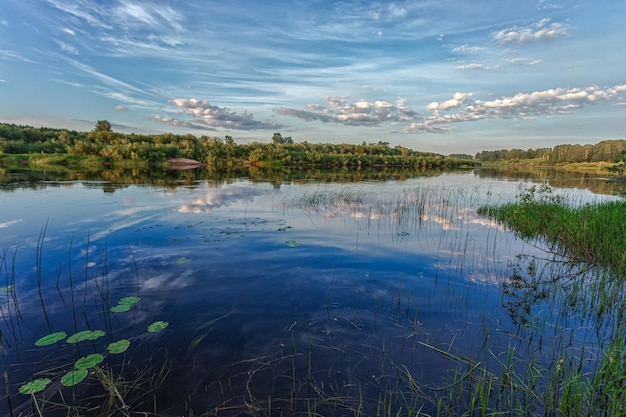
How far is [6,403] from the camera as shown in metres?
3.12

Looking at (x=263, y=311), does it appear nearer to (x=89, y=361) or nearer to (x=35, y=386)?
(x=89, y=361)

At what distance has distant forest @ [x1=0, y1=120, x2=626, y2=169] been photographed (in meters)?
54.2

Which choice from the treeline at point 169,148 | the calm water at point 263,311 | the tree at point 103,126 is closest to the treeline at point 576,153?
the treeline at point 169,148

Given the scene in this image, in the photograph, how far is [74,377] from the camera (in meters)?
3.37

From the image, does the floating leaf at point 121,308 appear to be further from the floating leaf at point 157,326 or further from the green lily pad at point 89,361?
the green lily pad at point 89,361

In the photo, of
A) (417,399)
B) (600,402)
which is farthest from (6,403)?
(600,402)

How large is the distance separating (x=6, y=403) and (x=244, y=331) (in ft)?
8.75

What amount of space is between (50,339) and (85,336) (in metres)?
0.44

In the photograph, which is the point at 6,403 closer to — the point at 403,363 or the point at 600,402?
the point at 403,363

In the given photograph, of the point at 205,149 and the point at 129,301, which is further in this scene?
the point at 205,149

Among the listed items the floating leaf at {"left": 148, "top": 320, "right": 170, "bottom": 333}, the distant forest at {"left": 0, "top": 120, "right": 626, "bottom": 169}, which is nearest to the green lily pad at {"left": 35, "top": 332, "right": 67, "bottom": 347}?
the floating leaf at {"left": 148, "top": 320, "right": 170, "bottom": 333}

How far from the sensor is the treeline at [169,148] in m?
53.9

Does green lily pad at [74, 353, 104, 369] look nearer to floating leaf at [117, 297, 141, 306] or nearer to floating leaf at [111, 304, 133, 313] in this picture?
floating leaf at [111, 304, 133, 313]

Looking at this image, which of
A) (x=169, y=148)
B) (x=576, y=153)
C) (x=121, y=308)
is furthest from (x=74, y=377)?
(x=576, y=153)
